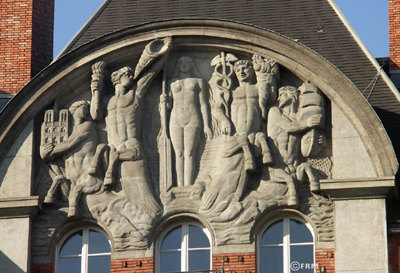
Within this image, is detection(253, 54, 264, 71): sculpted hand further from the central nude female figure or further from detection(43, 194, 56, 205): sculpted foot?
detection(43, 194, 56, 205): sculpted foot

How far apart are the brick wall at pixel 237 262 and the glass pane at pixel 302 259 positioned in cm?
74

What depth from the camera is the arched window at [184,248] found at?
70.1 feet

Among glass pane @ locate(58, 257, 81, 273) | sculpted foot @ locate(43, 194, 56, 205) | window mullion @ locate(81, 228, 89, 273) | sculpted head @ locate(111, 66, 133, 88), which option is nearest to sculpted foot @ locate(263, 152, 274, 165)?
sculpted head @ locate(111, 66, 133, 88)

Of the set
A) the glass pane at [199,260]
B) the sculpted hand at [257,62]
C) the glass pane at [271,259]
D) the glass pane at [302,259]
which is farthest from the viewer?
the sculpted hand at [257,62]

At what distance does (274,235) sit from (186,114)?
3.03m

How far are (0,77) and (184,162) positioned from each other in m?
5.74

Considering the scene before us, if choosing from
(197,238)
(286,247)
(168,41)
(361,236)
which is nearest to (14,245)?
(197,238)

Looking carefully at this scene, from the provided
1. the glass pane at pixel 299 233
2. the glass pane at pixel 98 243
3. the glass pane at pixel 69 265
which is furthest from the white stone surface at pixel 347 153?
the glass pane at pixel 69 265

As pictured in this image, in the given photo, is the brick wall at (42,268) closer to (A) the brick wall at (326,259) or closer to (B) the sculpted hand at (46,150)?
(B) the sculpted hand at (46,150)

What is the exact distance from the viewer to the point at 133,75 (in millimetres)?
22750

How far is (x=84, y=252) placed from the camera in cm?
2173

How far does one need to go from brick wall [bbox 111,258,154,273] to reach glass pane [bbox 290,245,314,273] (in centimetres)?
269

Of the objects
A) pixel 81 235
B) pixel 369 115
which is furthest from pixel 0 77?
pixel 369 115

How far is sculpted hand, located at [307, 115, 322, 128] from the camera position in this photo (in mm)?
21641
